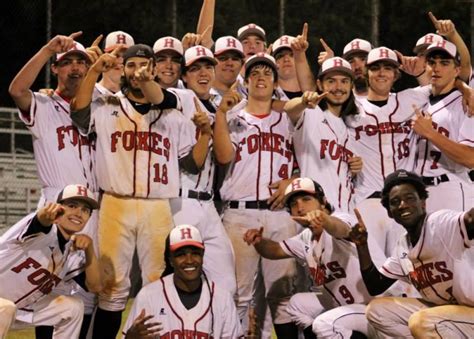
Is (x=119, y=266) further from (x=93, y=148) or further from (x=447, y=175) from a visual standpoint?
(x=447, y=175)

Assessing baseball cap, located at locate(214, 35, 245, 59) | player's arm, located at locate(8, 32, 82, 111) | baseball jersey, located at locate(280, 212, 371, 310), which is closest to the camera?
player's arm, located at locate(8, 32, 82, 111)

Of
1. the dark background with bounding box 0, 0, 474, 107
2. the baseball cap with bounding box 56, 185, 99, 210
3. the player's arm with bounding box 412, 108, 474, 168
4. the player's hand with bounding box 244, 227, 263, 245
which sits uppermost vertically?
the dark background with bounding box 0, 0, 474, 107

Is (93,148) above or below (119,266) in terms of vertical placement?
above

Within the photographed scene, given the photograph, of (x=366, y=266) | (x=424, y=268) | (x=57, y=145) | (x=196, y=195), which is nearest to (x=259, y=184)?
(x=196, y=195)

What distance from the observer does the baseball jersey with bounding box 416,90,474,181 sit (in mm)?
8180

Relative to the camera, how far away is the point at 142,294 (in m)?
7.25

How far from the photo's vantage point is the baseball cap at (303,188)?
7.54 metres

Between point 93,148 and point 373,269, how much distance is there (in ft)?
6.54

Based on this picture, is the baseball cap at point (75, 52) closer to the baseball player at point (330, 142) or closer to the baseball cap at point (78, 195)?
the baseball cap at point (78, 195)

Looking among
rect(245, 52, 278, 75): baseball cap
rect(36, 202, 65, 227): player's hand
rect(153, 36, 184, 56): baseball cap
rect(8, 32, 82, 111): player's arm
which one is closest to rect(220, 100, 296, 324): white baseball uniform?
rect(245, 52, 278, 75): baseball cap

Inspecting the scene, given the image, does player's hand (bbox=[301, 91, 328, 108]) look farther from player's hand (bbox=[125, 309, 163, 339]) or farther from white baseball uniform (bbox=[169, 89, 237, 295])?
player's hand (bbox=[125, 309, 163, 339])

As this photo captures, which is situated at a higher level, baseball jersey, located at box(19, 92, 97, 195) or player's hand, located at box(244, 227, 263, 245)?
baseball jersey, located at box(19, 92, 97, 195)

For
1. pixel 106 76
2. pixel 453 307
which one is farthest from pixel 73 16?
pixel 453 307

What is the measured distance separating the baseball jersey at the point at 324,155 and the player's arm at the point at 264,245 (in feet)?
1.77
